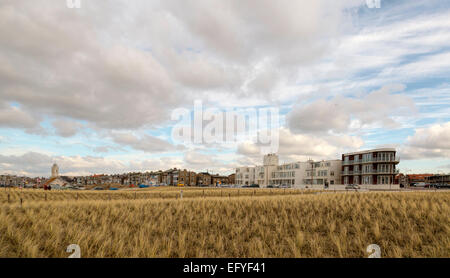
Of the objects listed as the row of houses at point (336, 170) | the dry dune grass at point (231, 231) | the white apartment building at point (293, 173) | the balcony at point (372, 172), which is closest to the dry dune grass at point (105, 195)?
the dry dune grass at point (231, 231)

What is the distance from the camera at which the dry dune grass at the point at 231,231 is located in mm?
11258

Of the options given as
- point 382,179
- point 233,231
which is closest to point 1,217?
point 233,231

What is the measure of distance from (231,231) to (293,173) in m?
96.8

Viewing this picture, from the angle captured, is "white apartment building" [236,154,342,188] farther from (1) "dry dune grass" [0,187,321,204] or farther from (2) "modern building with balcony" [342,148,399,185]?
(1) "dry dune grass" [0,187,321,204]

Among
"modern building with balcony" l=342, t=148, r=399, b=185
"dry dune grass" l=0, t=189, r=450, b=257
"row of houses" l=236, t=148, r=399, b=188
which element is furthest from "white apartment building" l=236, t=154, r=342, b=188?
"dry dune grass" l=0, t=189, r=450, b=257

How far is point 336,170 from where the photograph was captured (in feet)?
301

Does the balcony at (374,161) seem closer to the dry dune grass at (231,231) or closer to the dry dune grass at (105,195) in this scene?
the dry dune grass at (105,195)

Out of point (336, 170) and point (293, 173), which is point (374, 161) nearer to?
→ point (336, 170)

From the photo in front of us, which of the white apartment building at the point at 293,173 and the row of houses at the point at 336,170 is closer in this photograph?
the row of houses at the point at 336,170

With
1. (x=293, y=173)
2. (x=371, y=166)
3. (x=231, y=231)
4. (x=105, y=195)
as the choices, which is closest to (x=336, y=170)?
(x=371, y=166)
